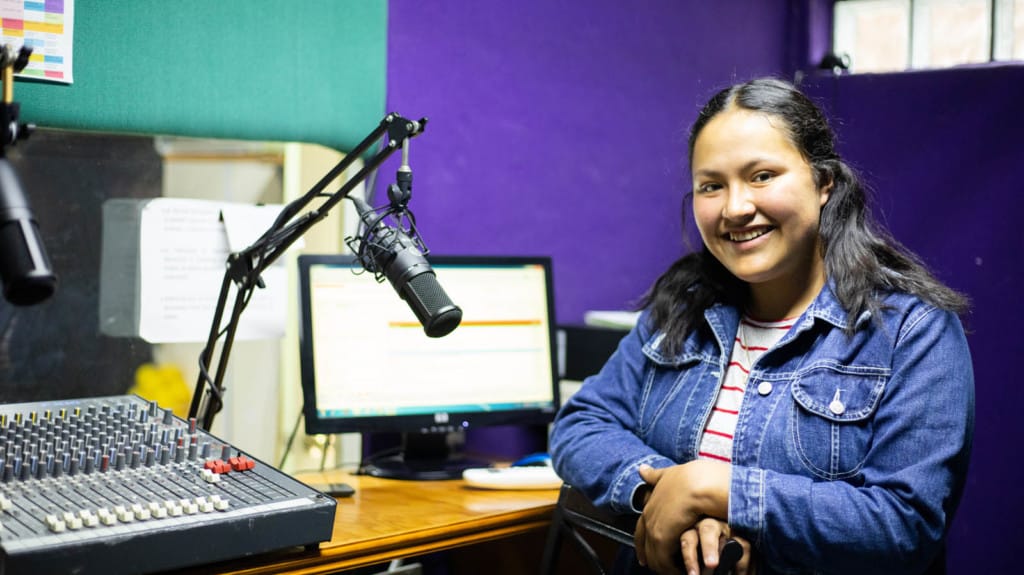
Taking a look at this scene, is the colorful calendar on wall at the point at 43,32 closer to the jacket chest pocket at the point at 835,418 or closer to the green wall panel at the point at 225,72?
the green wall panel at the point at 225,72

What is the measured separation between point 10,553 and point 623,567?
92 cm

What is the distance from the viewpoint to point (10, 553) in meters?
1.05

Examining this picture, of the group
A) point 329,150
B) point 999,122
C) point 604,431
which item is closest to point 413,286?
point 604,431

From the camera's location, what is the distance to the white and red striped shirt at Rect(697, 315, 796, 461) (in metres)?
1.54

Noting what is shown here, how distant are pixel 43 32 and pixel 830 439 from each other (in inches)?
55.6

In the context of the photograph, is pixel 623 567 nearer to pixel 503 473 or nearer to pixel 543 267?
pixel 503 473

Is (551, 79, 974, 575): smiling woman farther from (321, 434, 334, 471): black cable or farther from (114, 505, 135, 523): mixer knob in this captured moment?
(114, 505, 135, 523): mixer knob

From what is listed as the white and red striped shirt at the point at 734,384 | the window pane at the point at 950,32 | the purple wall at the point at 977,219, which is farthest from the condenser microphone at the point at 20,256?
the window pane at the point at 950,32

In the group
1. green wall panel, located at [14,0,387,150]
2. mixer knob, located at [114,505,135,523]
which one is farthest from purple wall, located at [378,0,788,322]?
mixer knob, located at [114,505,135,523]

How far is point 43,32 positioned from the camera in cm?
165

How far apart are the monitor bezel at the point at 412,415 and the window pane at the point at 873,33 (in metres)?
1.81

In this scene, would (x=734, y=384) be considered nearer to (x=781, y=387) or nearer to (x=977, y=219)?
(x=781, y=387)

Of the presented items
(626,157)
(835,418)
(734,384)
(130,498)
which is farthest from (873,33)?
(130,498)

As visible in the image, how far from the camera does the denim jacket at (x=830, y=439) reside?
130 centimetres
